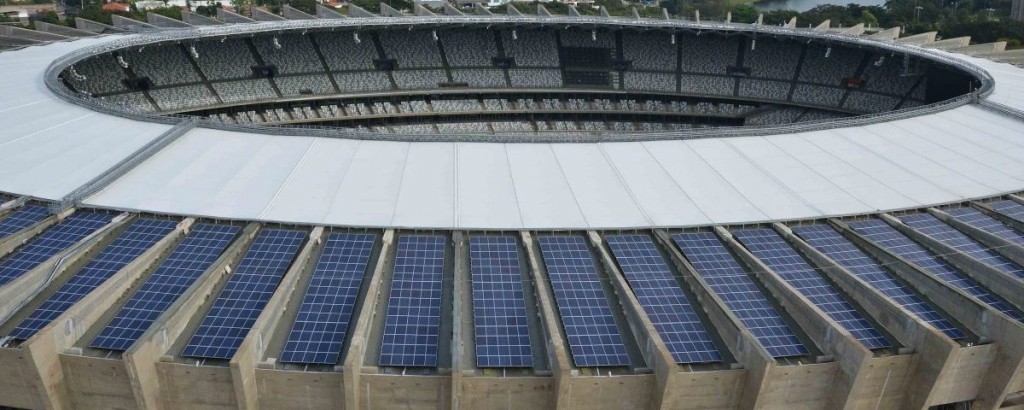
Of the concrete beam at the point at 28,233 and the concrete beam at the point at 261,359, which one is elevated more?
the concrete beam at the point at 28,233

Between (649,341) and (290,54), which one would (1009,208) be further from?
(290,54)

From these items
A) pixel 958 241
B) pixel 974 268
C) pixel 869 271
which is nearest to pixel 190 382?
pixel 869 271

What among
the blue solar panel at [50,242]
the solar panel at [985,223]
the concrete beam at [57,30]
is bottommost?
the solar panel at [985,223]

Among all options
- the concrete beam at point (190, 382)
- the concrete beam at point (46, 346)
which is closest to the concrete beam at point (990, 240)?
the concrete beam at point (190, 382)

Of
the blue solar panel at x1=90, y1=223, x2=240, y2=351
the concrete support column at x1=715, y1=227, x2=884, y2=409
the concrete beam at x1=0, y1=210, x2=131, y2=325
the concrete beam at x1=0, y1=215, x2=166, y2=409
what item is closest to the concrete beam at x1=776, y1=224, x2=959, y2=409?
the concrete support column at x1=715, y1=227, x2=884, y2=409

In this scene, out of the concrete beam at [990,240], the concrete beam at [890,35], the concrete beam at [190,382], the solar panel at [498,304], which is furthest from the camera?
the concrete beam at [890,35]

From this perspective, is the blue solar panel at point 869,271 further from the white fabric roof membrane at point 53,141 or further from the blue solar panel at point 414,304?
the white fabric roof membrane at point 53,141
